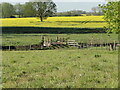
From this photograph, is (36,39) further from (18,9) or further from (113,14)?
(18,9)

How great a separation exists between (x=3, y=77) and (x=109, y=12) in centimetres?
1845

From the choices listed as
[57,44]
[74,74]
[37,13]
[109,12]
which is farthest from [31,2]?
[74,74]

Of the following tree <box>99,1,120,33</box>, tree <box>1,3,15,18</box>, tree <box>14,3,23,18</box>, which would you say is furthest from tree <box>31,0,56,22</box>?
tree <box>99,1,120,33</box>

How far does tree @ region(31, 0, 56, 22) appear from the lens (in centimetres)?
11794

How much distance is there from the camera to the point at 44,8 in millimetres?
119688

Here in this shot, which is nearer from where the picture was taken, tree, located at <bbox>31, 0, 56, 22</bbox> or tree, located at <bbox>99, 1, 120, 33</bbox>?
tree, located at <bbox>99, 1, 120, 33</bbox>

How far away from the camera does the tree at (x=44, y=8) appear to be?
118 metres

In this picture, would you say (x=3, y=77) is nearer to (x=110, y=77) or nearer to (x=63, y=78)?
(x=63, y=78)

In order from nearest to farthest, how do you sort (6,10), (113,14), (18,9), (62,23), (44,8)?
(113,14) < (62,23) < (44,8) < (6,10) < (18,9)

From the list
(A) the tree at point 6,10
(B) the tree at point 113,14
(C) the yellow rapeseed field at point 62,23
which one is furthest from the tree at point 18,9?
(B) the tree at point 113,14

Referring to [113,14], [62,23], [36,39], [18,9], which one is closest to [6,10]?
[18,9]

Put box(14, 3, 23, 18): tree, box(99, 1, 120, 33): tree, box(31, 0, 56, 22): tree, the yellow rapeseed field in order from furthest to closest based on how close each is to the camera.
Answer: box(14, 3, 23, 18): tree < box(31, 0, 56, 22): tree < the yellow rapeseed field < box(99, 1, 120, 33): tree

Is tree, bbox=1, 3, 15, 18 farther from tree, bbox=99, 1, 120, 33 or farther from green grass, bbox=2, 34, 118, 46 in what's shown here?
tree, bbox=99, 1, 120, 33

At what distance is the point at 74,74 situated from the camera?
12008mm
